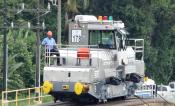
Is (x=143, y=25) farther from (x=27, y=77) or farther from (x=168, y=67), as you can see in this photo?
(x=27, y=77)

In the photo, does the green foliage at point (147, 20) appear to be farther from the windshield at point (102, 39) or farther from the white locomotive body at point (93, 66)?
the windshield at point (102, 39)

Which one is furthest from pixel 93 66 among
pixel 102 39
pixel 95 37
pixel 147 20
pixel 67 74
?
pixel 147 20

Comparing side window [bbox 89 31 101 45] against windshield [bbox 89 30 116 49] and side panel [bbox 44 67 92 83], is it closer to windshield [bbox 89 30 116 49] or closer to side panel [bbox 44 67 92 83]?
windshield [bbox 89 30 116 49]

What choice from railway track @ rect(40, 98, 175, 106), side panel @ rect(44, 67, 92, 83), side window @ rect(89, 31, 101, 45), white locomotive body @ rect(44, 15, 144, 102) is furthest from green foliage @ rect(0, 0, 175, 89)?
side panel @ rect(44, 67, 92, 83)

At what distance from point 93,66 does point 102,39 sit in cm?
179

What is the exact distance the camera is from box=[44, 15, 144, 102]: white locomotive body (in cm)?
2281

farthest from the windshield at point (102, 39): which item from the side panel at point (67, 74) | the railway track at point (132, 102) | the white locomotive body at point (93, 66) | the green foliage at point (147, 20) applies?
the green foliage at point (147, 20)

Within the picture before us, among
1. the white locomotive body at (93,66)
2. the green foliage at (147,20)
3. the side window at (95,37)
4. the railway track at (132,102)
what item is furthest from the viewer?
the green foliage at (147,20)

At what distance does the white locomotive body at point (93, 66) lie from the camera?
22812 mm

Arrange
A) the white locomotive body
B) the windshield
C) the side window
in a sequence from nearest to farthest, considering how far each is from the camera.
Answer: the white locomotive body < the windshield < the side window

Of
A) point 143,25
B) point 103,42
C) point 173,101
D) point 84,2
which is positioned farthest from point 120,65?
point 143,25

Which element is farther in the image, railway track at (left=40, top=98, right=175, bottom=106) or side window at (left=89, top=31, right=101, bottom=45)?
side window at (left=89, top=31, right=101, bottom=45)

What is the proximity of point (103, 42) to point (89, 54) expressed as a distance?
1.68 meters

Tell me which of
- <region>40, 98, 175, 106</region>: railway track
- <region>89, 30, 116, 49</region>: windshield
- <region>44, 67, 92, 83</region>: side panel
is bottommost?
<region>40, 98, 175, 106</region>: railway track
